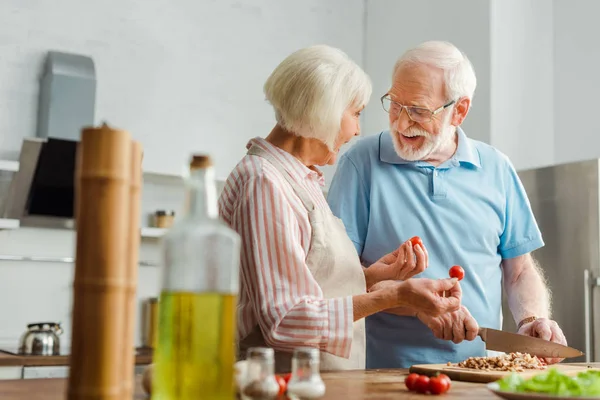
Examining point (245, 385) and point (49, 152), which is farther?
point (49, 152)

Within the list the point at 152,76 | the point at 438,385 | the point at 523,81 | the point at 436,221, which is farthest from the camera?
the point at 152,76

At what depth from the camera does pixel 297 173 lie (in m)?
1.70

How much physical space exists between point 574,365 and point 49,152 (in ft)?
8.46

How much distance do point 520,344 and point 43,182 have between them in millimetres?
2501

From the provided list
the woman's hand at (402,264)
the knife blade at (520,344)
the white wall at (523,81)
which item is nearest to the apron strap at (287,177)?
the woman's hand at (402,264)

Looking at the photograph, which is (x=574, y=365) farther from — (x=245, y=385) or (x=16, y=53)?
(x=16, y=53)

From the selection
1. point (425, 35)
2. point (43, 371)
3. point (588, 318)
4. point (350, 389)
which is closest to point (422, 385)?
point (350, 389)

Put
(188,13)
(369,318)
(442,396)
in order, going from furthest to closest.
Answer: (188,13) → (369,318) → (442,396)

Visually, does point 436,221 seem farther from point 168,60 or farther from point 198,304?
point 168,60

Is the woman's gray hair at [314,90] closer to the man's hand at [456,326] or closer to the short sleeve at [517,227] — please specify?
the man's hand at [456,326]

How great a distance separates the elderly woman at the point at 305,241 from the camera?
4.82ft

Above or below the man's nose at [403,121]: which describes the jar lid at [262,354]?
below

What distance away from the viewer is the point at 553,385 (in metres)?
1.12

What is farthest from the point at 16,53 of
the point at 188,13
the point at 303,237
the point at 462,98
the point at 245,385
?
the point at 245,385
